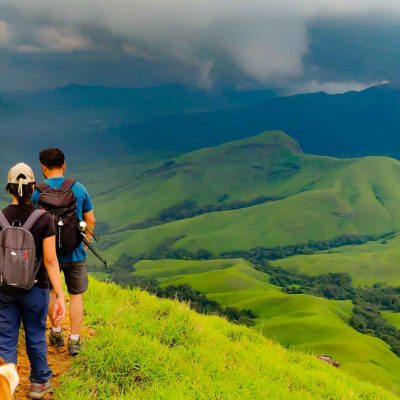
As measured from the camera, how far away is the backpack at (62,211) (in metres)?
7.31

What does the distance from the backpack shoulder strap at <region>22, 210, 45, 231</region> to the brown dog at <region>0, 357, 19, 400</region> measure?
212 centimetres

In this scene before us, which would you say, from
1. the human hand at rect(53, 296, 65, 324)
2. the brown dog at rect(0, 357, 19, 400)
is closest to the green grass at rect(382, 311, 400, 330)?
the human hand at rect(53, 296, 65, 324)

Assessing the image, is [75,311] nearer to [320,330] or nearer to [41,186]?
[41,186]

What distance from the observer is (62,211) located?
7359mm

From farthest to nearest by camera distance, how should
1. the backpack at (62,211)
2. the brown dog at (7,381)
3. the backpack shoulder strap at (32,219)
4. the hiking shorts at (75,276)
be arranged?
the hiking shorts at (75,276) < the backpack at (62,211) < the backpack shoulder strap at (32,219) < the brown dog at (7,381)

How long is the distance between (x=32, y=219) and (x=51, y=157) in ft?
5.45

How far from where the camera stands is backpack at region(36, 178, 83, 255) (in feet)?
24.0

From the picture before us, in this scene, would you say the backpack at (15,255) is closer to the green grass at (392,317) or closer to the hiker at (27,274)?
the hiker at (27,274)

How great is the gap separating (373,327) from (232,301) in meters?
54.5

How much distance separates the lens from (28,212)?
6387mm

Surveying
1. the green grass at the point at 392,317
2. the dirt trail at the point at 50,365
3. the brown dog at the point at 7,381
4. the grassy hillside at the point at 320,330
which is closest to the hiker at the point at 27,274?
the dirt trail at the point at 50,365

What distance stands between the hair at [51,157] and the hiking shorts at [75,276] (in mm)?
1772

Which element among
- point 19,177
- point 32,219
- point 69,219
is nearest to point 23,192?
point 19,177

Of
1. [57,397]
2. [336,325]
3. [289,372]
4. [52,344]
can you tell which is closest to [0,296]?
[57,397]
